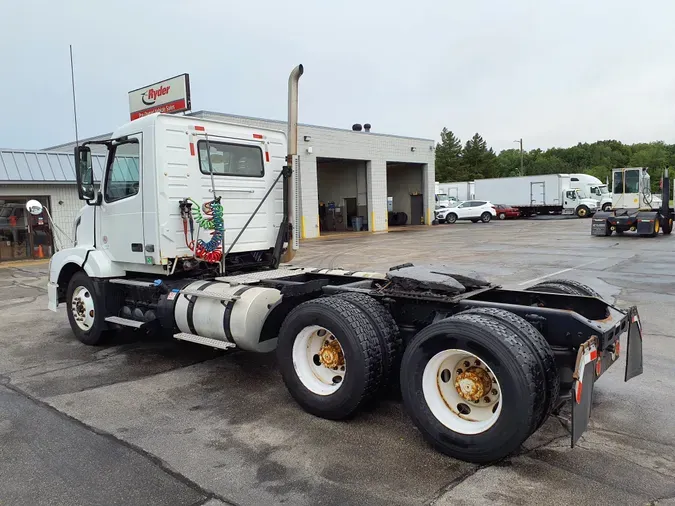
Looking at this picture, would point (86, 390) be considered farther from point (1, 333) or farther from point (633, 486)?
point (633, 486)

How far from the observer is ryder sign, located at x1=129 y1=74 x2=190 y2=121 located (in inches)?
756

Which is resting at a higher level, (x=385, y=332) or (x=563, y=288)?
(x=563, y=288)

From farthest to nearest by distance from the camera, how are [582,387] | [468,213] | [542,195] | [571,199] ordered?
[542,195] → [571,199] → [468,213] → [582,387]

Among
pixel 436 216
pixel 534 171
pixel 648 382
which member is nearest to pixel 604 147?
pixel 534 171

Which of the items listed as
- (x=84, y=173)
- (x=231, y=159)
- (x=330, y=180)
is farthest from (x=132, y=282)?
(x=330, y=180)

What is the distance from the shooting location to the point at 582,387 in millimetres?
3455

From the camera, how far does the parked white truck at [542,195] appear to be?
4266 centimetres

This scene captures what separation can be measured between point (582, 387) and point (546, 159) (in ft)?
349

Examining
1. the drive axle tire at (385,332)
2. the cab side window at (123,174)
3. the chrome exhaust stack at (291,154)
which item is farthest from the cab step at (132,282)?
the drive axle tire at (385,332)

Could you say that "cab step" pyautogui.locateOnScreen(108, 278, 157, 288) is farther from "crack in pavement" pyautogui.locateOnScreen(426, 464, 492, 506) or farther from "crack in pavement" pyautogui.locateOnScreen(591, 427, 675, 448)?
"crack in pavement" pyautogui.locateOnScreen(591, 427, 675, 448)

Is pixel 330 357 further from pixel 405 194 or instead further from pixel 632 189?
pixel 405 194

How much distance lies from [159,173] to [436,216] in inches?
1450

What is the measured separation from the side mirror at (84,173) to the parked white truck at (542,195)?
136ft

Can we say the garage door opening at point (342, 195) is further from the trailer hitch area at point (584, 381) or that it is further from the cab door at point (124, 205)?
the trailer hitch area at point (584, 381)
